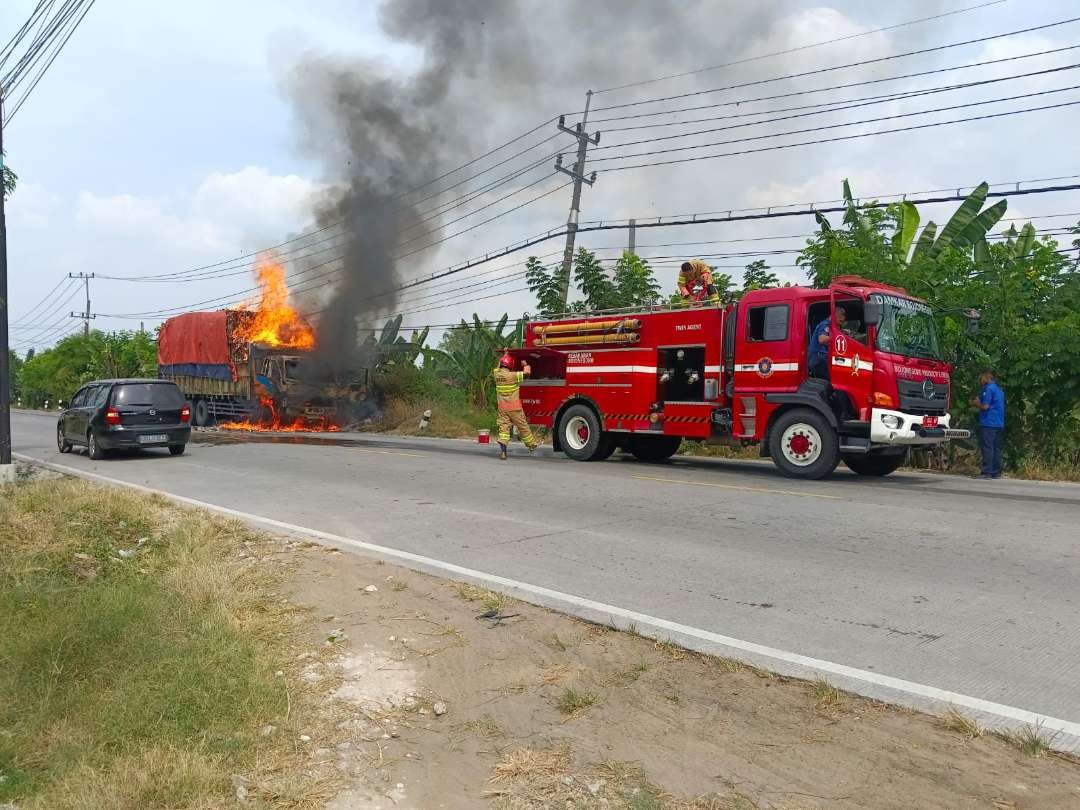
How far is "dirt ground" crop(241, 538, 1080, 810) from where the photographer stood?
299 centimetres

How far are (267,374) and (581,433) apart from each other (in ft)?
38.8

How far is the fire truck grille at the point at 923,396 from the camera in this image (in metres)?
11.1

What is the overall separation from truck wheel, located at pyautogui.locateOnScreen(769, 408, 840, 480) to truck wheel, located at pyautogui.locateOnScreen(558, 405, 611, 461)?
10.9ft

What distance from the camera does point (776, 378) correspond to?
11.7m

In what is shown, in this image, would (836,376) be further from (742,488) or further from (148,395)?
(148,395)

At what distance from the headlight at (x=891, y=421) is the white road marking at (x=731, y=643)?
6949 mm

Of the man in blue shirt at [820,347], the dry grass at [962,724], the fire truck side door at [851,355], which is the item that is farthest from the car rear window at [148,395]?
the dry grass at [962,724]

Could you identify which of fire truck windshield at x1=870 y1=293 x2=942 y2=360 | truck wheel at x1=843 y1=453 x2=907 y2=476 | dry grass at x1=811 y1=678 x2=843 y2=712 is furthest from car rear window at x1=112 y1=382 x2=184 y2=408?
dry grass at x1=811 y1=678 x2=843 y2=712

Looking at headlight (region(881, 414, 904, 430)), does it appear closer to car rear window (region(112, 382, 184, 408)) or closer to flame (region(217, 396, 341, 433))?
car rear window (region(112, 382, 184, 408))

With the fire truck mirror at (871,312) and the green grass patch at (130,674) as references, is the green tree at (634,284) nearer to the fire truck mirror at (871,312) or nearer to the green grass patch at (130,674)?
the fire truck mirror at (871,312)

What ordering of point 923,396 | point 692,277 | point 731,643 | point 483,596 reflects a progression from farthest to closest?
1. point 692,277
2. point 923,396
3. point 483,596
4. point 731,643

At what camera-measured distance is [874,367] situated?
11.0 metres

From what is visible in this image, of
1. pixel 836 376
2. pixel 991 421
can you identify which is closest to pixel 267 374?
pixel 836 376

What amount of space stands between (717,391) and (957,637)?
8.08 meters
